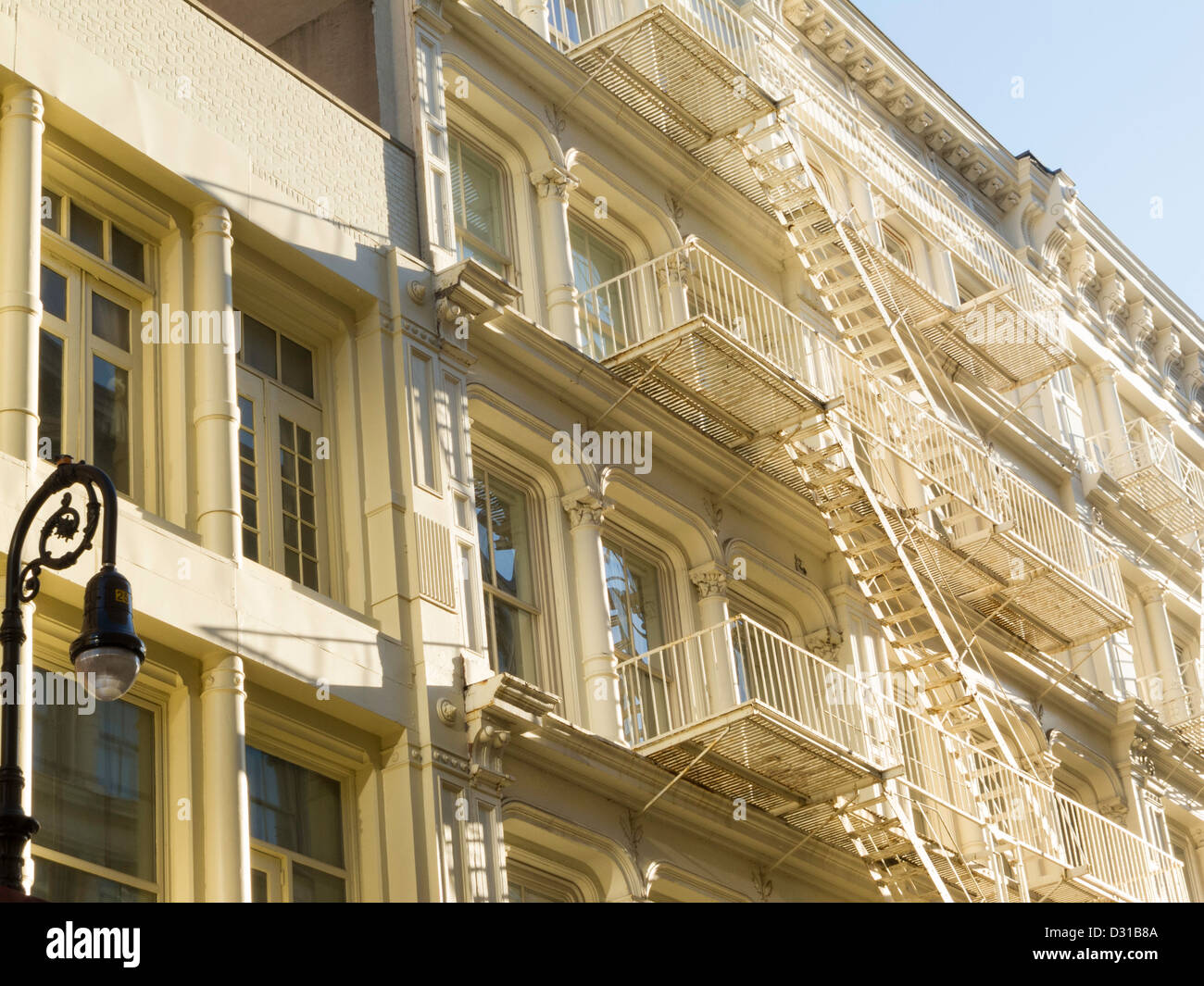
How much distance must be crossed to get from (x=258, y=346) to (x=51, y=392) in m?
2.77

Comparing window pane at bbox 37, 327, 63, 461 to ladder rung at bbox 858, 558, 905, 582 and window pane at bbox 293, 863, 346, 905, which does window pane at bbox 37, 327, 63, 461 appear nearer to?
window pane at bbox 293, 863, 346, 905

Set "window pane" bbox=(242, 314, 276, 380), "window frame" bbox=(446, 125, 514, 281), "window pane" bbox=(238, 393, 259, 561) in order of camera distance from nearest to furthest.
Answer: "window pane" bbox=(238, 393, 259, 561), "window pane" bbox=(242, 314, 276, 380), "window frame" bbox=(446, 125, 514, 281)

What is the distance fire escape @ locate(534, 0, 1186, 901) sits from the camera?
20.6 m

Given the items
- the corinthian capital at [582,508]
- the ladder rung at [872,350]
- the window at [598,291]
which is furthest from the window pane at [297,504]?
the ladder rung at [872,350]

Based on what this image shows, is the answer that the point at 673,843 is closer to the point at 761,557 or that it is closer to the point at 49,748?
the point at 761,557

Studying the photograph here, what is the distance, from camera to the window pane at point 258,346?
58.2 feet

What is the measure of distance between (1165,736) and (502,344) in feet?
49.1

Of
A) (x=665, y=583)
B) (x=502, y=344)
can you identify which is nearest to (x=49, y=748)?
(x=502, y=344)

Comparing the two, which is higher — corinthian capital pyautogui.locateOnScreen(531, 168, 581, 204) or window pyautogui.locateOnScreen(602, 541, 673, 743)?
corinthian capital pyautogui.locateOnScreen(531, 168, 581, 204)

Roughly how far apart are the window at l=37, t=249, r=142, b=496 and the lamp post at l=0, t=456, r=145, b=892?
4410 millimetres

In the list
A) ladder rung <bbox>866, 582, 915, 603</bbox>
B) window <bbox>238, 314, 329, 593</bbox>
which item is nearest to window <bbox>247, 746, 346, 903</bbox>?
window <bbox>238, 314, 329, 593</bbox>

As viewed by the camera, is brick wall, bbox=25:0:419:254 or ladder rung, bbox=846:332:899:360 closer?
brick wall, bbox=25:0:419:254

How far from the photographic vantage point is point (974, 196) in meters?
34.5

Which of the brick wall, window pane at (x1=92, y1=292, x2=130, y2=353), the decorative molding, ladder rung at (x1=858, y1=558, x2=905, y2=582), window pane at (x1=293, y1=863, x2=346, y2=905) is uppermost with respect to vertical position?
the brick wall
